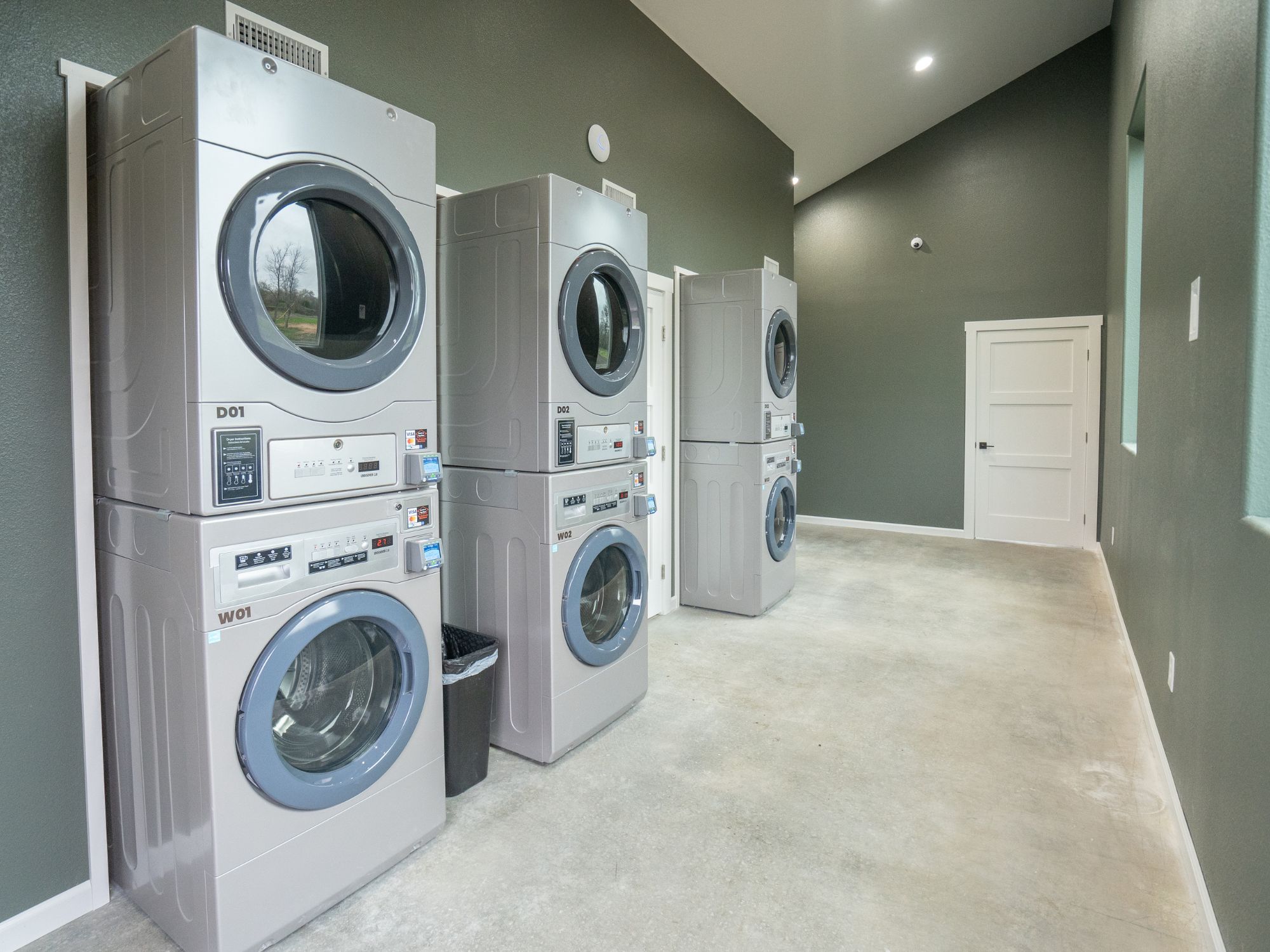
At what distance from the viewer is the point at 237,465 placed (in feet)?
4.99

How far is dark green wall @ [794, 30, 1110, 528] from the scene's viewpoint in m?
6.18

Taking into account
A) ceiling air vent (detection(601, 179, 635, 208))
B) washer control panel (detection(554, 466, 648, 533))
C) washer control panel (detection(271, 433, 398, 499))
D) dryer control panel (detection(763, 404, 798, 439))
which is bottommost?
washer control panel (detection(554, 466, 648, 533))

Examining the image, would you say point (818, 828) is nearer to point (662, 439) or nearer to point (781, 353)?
point (662, 439)

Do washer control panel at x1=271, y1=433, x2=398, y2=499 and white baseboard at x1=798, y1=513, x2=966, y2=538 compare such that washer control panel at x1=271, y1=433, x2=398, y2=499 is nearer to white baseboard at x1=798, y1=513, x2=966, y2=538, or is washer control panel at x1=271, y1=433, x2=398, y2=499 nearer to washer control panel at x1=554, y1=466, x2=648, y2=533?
washer control panel at x1=554, y1=466, x2=648, y2=533

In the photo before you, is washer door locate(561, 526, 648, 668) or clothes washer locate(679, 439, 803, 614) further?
clothes washer locate(679, 439, 803, 614)

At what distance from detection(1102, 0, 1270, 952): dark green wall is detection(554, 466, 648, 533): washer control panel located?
5.99 feet

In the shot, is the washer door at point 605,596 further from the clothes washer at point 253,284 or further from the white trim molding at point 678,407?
the white trim molding at point 678,407

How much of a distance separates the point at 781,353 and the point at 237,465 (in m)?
3.55

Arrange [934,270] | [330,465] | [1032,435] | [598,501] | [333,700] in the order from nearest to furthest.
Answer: [330,465], [333,700], [598,501], [1032,435], [934,270]

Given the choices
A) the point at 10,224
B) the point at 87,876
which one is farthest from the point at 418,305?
the point at 87,876

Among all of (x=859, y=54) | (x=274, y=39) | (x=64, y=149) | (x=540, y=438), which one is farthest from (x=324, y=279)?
(x=859, y=54)

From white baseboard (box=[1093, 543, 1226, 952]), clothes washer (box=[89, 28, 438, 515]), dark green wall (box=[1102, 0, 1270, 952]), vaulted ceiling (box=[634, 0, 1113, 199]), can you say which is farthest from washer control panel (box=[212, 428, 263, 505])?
vaulted ceiling (box=[634, 0, 1113, 199])

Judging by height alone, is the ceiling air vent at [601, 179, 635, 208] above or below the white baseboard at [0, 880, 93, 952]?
above

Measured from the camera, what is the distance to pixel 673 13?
13.2 ft
